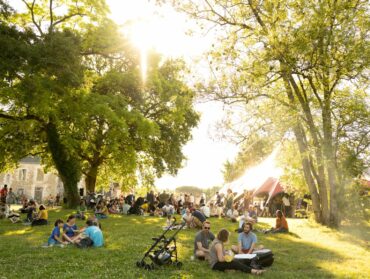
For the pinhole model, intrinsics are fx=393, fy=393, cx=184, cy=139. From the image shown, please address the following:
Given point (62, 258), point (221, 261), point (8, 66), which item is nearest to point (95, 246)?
point (62, 258)

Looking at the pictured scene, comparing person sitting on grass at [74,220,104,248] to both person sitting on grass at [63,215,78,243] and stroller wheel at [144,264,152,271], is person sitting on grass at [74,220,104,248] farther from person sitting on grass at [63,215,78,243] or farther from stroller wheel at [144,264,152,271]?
stroller wheel at [144,264,152,271]

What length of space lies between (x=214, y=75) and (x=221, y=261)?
41.4 feet

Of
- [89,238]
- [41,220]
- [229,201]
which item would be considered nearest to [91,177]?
[229,201]

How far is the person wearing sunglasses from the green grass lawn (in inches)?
10.8

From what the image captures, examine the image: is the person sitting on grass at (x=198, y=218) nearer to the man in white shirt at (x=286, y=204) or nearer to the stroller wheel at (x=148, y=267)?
the stroller wheel at (x=148, y=267)

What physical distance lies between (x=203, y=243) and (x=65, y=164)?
64.2 ft

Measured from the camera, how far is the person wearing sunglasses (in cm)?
1055

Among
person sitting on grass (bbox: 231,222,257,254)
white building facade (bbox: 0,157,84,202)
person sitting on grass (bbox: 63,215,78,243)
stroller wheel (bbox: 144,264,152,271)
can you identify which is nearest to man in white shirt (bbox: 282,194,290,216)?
person sitting on grass (bbox: 231,222,257,254)

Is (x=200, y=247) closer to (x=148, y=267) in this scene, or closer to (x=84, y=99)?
(x=148, y=267)

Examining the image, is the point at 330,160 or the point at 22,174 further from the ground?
the point at 22,174

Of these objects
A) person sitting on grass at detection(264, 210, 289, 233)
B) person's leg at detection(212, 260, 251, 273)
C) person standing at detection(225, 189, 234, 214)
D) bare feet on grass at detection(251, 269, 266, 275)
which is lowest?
bare feet on grass at detection(251, 269, 266, 275)

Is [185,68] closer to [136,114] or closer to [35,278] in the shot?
[136,114]

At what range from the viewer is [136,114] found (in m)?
27.0

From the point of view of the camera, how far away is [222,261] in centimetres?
930
